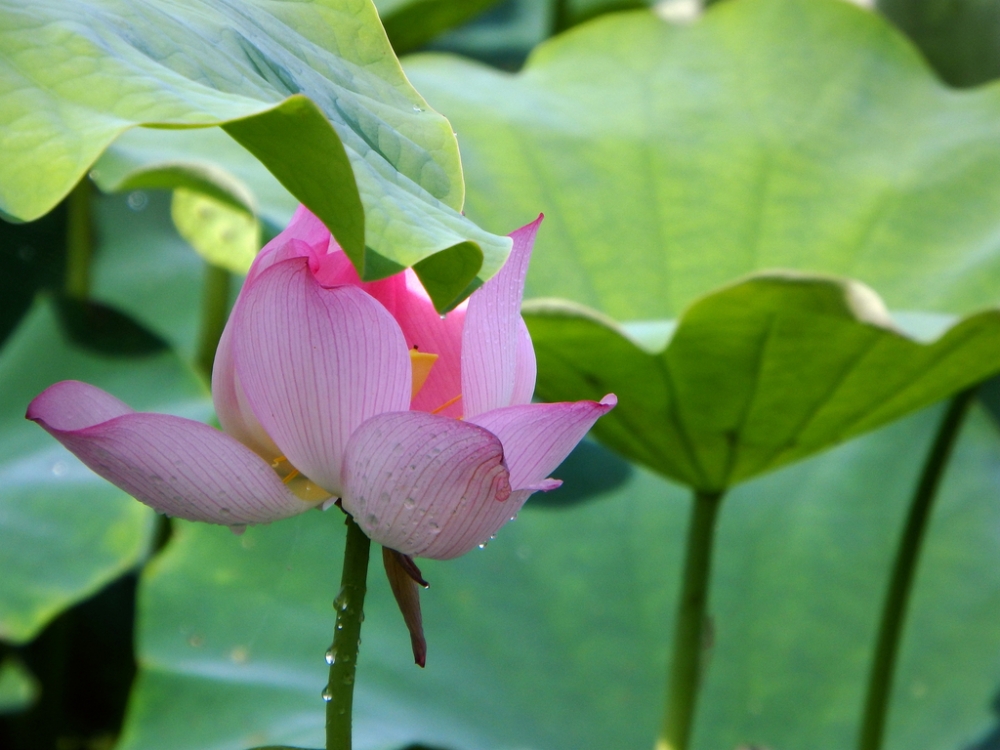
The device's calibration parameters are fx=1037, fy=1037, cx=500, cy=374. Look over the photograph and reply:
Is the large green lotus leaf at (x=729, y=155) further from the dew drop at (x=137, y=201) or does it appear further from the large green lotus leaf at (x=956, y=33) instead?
the dew drop at (x=137, y=201)

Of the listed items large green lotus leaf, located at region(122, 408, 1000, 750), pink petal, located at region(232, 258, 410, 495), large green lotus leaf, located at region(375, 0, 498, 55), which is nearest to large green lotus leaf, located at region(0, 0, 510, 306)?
pink petal, located at region(232, 258, 410, 495)

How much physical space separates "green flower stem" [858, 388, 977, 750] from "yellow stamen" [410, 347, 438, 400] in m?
0.66

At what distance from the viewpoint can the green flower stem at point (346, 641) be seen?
9.8 inches

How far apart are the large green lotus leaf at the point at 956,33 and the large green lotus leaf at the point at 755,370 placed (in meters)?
0.83

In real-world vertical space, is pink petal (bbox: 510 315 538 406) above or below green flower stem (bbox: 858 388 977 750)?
above

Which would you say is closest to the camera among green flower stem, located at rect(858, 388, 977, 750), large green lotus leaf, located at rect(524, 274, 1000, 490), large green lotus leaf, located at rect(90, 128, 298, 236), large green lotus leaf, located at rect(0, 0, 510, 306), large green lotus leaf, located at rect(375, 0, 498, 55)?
large green lotus leaf, located at rect(0, 0, 510, 306)

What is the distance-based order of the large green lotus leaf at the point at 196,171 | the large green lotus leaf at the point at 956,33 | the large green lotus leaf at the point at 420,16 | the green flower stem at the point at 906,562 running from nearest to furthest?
the large green lotus leaf at the point at 196,171 → the green flower stem at the point at 906,562 → the large green lotus leaf at the point at 420,16 → the large green lotus leaf at the point at 956,33

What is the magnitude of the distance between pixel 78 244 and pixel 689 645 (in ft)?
3.11

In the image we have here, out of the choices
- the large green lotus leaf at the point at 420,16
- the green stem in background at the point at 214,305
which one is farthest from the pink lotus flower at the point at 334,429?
the large green lotus leaf at the point at 420,16

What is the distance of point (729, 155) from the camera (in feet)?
3.39

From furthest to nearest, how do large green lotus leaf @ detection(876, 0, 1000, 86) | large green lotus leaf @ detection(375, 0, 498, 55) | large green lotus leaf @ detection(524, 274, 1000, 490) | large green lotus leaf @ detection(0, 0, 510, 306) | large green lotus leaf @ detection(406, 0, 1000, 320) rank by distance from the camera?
large green lotus leaf @ detection(876, 0, 1000, 86)
large green lotus leaf @ detection(375, 0, 498, 55)
large green lotus leaf @ detection(406, 0, 1000, 320)
large green lotus leaf @ detection(524, 274, 1000, 490)
large green lotus leaf @ detection(0, 0, 510, 306)

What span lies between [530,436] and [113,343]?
0.93 meters

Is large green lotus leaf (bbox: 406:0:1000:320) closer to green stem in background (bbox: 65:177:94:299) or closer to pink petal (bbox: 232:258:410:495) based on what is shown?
green stem in background (bbox: 65:177:94:299)

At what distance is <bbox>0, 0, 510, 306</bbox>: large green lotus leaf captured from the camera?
0.76 ft
